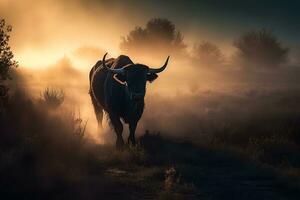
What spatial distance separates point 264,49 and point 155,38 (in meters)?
10.6

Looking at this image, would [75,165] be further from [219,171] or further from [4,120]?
[219,171]

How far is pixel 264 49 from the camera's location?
54875 mm

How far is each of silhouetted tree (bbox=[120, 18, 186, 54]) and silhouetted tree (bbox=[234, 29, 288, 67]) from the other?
263 inches

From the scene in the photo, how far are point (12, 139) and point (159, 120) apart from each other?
37.3ft

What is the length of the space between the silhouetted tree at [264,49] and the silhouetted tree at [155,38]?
263 inches

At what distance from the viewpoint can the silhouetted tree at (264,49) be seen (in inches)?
Answer: 2152

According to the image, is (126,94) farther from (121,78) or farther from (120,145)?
(120,145)

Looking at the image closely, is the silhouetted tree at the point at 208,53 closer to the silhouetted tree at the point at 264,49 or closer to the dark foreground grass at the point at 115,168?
the silhouetted tree at the point at 264,49

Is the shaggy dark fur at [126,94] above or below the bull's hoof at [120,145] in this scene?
above

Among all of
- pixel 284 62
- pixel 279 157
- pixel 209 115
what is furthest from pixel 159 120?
pixel 284 62

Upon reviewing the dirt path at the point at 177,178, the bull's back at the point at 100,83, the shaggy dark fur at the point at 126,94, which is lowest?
the dirt path at the point at 177,178

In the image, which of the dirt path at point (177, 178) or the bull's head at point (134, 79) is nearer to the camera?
the dirt path at point (177, 178)

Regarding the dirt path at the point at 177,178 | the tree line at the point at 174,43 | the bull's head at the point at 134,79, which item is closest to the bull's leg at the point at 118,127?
the dirt path at the point at 177,178

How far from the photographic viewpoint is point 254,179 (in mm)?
10484
